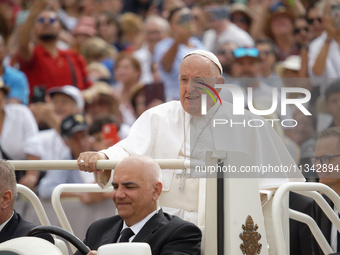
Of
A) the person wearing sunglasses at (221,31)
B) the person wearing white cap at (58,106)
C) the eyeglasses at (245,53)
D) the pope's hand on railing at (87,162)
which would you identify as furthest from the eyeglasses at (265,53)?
the pope's hand on railing at (87,162)

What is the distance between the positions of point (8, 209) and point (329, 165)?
7.04ft

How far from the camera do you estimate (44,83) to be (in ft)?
37.2

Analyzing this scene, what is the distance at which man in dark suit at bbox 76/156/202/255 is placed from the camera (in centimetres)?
519

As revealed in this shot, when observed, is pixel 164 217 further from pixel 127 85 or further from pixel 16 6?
pixel 16 6

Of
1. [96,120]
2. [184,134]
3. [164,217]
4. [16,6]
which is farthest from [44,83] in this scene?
[164,217]

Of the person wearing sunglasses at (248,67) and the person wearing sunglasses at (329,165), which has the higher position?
the person wearing sunglasses at (248,67)

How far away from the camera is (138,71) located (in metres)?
11.9

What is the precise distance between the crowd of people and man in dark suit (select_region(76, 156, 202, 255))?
3.40 feet

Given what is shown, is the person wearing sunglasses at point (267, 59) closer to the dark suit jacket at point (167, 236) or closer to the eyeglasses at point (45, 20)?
the eyeglasses at point (45, 20)

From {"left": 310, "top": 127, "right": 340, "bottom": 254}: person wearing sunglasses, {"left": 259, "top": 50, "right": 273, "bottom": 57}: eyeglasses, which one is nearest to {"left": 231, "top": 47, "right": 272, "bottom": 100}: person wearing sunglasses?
{"left": 259, "top": 50, "right": 273, "bottom": 57}: eyeglasses

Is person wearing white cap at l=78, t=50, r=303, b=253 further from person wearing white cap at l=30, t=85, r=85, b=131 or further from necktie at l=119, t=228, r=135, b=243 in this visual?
person wearing white cap at l=30, t=85, r=85, b=131

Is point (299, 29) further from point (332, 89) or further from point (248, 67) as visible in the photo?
point (332, 89)

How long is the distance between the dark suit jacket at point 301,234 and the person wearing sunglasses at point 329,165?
0.64 feet

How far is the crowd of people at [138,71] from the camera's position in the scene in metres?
8.41
